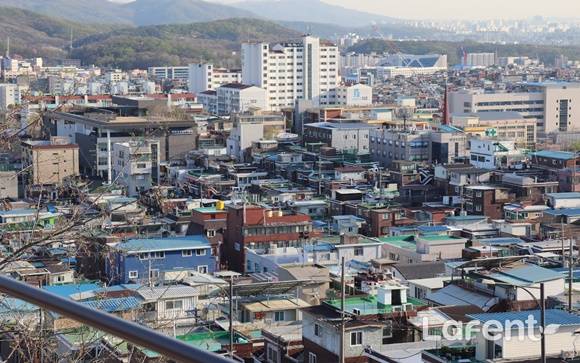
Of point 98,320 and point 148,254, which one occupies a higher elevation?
point 98,320

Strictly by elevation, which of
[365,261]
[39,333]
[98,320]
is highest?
[98,320]

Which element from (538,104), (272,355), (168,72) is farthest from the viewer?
(168,72)

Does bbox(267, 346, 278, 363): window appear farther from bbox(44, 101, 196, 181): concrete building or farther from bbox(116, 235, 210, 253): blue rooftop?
bbox(44, 101, 196, 181): concrete building

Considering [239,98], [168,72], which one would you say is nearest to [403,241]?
[239,98]

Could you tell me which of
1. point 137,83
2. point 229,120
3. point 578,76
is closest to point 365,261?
point 229,120

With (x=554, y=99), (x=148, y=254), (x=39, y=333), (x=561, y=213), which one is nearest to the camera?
(x=39, y=333)

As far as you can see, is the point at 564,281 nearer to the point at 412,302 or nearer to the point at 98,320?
the point at 412,302

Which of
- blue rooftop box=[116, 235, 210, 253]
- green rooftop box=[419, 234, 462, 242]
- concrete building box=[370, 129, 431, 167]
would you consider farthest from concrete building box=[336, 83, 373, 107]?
blue rooftop box=[116, 235, 210, 253]

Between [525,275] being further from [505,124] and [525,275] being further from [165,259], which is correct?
[505,124]
